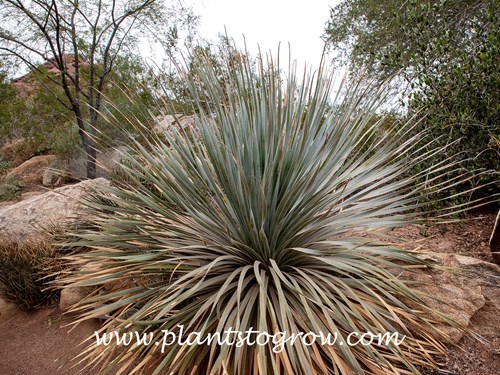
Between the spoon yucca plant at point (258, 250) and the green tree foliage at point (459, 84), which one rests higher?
the green tree foliage at point (459, 84)

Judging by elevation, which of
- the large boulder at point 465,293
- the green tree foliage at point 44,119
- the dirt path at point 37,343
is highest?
the green tree foliage at point 44,119

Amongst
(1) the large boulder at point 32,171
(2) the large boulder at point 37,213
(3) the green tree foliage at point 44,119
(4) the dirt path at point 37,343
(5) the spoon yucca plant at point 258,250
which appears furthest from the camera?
(3) the green tree foliage at point 44,119

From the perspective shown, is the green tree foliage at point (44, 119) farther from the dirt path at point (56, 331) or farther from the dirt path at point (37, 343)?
the dirt path at point (56, 331)

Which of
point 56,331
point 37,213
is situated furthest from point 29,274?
point 37,213

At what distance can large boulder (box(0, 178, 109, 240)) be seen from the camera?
201 inches

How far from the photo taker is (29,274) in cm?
425

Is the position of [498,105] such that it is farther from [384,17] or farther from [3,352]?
[3,352]

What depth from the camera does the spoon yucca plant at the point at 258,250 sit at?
6.59ft

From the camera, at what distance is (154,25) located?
10898 mm

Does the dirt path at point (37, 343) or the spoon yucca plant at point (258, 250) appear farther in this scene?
the dirt path at point (37, 343)

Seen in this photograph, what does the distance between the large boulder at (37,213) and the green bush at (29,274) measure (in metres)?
0.59

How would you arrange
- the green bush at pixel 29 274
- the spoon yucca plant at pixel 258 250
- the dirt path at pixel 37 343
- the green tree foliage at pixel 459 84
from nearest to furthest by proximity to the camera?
the spoon yucca plant at pixel 258 250 < the dirt path at pixel 37 343 < the green tree foliage at pixel 459 84 < the green bush at pixel 29 274

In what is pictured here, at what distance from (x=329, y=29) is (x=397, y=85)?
225 centimetres

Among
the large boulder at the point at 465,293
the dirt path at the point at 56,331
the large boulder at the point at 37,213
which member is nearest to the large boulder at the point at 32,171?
the large boulder at the point at 37,213
